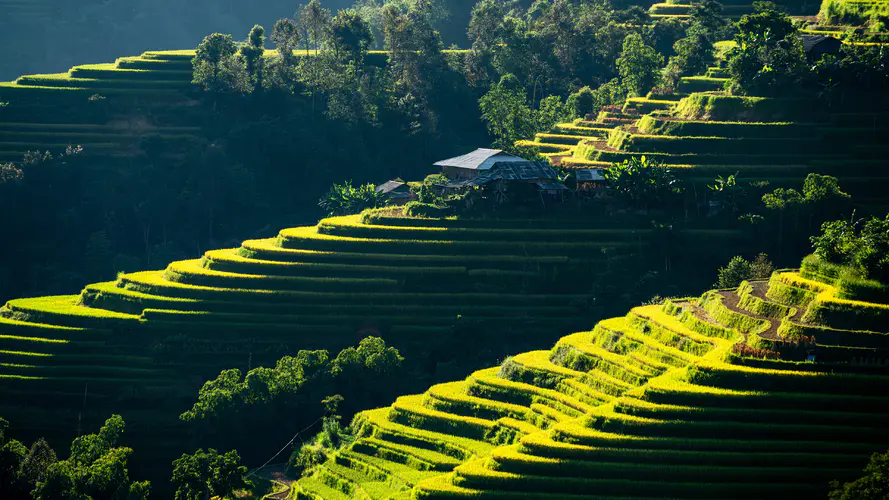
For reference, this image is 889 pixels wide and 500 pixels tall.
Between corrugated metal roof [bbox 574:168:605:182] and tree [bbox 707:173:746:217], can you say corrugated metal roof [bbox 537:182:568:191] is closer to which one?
corrugated metal roof [bbox 574:168:605:182]

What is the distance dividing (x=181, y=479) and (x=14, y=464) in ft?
26.2

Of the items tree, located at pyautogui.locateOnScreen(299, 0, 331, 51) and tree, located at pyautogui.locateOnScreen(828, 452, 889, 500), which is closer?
tree, located at pyautogui.locateOnScreen(828, 452, 889, 500)

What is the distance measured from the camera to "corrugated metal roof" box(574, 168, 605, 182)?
76.6m

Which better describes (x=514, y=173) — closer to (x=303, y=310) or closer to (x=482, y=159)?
(x=482, y=159)

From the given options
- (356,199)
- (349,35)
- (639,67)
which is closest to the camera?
(356,199)

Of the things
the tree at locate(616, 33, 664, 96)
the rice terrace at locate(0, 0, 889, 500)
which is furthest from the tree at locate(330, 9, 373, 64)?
the tree at locate(616, 33, 664, 96)

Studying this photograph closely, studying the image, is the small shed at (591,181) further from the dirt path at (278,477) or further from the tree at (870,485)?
the tree at (870,485)

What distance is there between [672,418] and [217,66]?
189ft

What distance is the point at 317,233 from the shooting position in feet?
248

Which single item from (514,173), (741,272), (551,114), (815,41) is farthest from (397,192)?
(741,272)

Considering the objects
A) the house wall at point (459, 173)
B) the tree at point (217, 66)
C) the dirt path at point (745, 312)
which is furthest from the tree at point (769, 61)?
the tree at point (217, 66)

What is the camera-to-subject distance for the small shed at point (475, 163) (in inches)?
3095

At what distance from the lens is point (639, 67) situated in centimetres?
9338

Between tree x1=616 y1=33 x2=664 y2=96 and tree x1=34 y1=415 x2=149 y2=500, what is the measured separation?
143 feet
